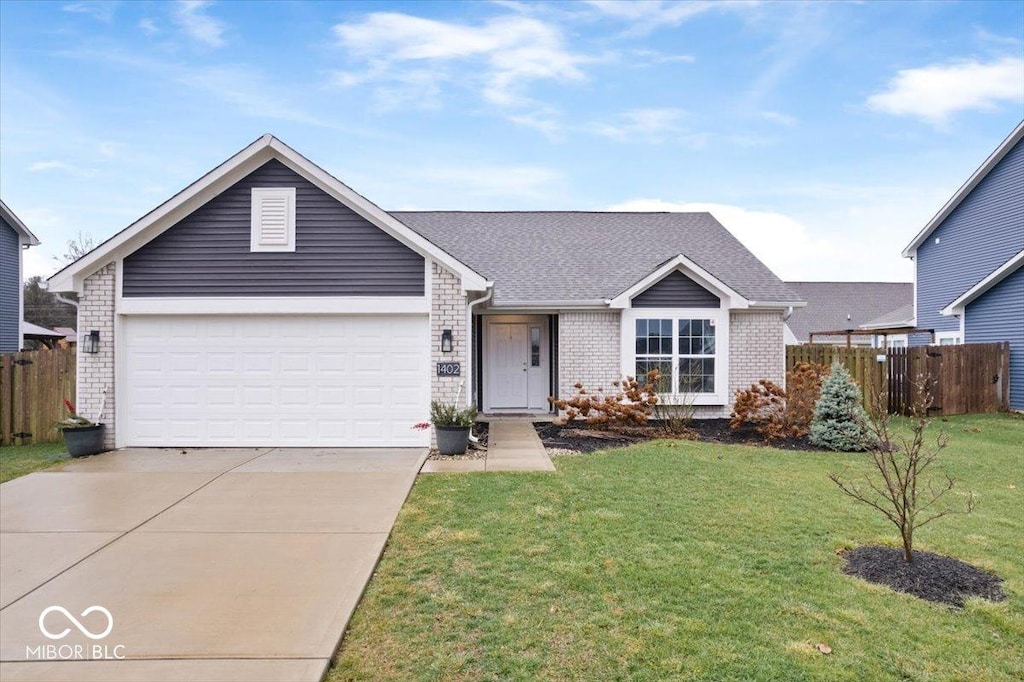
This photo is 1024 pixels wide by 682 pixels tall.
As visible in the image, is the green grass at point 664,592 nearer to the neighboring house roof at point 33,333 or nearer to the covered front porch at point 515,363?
the covered front porch at point 515,363

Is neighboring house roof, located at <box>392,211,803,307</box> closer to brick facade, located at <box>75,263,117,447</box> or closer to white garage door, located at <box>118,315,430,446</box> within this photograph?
white garage door, located at <box>118,315,430,446</box>

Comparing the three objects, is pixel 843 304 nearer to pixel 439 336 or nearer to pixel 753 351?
pixel 753 351

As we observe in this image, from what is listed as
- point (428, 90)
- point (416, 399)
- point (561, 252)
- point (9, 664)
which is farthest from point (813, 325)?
point (9, 664)

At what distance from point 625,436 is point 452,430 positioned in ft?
12.7

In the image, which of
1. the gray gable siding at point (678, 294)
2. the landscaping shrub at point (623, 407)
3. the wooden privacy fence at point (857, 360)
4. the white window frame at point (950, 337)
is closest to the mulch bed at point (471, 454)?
the landscaping shrub at point (623, 407)

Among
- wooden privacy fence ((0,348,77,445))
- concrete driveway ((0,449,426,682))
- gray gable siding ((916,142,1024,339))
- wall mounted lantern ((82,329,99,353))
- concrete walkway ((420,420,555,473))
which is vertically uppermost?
gray gable siding ((916,142,1024,339))

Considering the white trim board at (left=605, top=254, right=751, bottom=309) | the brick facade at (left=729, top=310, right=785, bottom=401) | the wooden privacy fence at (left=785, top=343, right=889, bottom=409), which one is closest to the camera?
the white trim board at (left=605, top=254, right=751, bottom=309)

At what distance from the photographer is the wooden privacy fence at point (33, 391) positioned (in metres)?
11.4

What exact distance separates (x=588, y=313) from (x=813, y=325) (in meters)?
25.6

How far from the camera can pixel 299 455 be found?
393 inches

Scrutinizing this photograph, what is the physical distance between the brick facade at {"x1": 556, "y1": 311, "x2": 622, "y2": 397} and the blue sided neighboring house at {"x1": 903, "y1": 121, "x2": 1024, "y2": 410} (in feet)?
35.5

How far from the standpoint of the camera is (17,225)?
19.6 metres

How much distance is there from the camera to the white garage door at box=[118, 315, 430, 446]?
34.6 ft

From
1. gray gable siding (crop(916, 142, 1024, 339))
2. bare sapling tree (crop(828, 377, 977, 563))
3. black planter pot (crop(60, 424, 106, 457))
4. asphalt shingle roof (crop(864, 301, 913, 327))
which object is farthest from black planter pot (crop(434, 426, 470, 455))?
asphalt shingle roof (crop(864, 301, 913, 327))
